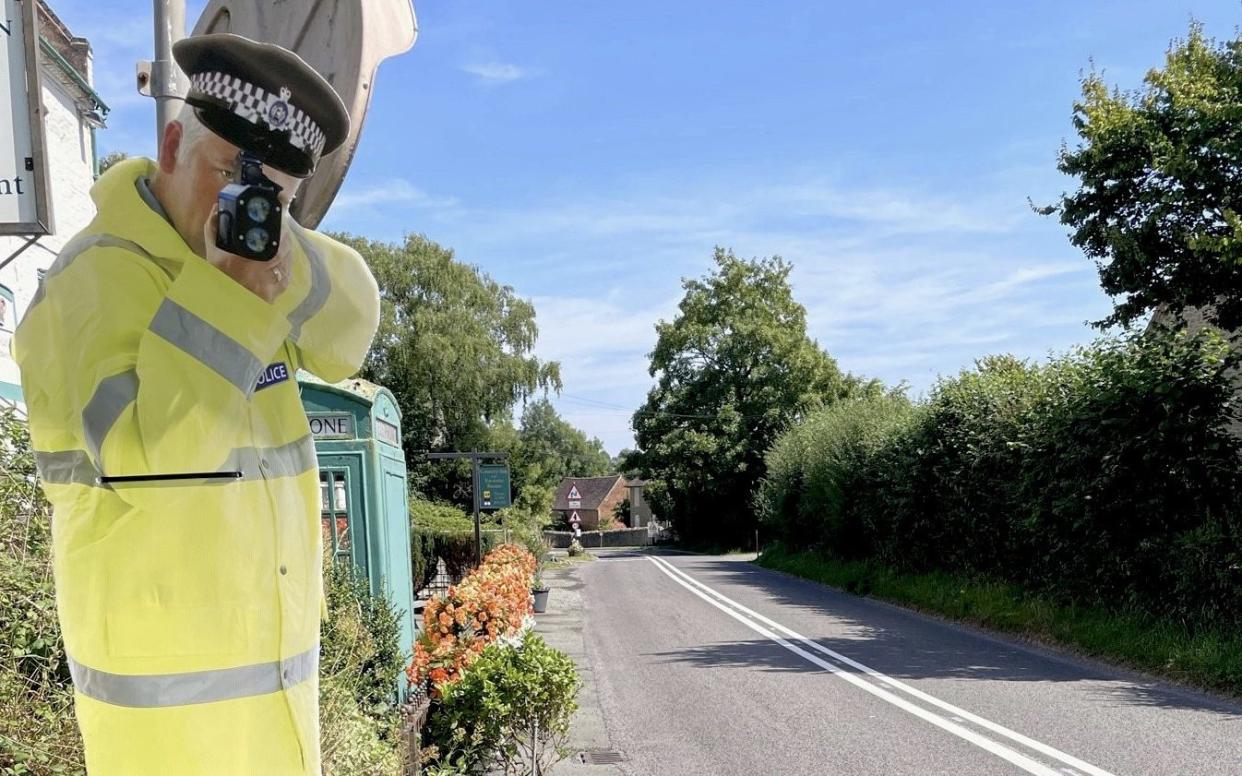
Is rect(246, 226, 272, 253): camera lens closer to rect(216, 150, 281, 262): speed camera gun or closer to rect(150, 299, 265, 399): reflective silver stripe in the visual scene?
rect(216, 150, 281, 262): speed camera gun

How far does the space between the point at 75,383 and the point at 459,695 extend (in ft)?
15.4

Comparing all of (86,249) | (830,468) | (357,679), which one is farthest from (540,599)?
(86,249)

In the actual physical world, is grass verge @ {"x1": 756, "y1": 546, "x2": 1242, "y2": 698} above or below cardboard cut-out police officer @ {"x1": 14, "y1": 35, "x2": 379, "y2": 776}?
below

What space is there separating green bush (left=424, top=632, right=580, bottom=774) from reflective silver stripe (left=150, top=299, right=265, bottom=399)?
14.4 feet

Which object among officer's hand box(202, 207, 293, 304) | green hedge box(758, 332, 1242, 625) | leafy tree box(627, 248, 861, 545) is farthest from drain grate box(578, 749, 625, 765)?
leafy tree box(627, 248, 861, 545)

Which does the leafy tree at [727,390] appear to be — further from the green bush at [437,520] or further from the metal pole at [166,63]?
the metal pole at [166,63]

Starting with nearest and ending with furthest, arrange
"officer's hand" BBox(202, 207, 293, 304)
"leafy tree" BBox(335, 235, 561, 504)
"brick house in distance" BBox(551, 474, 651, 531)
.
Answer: "officer's hand" BBox(202, 207, 293, 304)
"leafy tree" BBox(335, 235, 561, 504)
"brick house in distance" BBox(551, 474, 651, 531)

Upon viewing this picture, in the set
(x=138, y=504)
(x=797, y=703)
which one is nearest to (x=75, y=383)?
(x=138, y=504)

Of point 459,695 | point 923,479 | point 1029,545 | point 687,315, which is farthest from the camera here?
point 687,315

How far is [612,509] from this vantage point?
103m

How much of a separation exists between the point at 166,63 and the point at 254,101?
0.80 metres

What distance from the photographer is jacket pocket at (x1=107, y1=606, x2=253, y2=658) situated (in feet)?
5.39

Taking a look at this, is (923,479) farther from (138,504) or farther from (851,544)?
(138,504)

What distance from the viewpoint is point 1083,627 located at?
12.6 meters
